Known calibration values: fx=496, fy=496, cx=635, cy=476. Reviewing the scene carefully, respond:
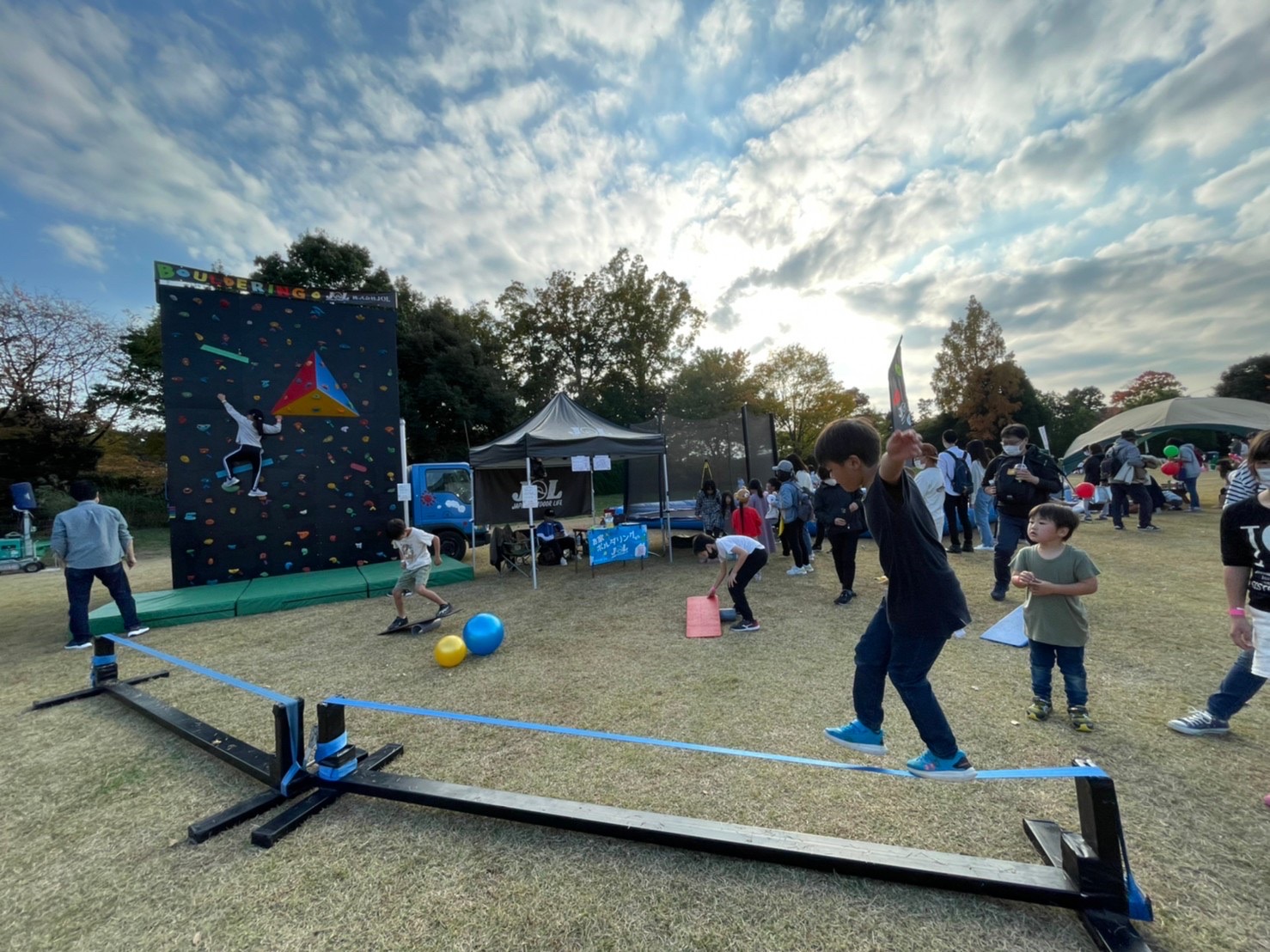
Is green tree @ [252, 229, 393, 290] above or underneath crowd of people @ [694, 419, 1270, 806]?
above

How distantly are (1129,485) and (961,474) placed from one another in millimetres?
5688

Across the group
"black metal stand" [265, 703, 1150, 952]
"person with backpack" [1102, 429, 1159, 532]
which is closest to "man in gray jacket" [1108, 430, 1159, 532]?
"person with backpack" [1102, 429, 1159, 532]

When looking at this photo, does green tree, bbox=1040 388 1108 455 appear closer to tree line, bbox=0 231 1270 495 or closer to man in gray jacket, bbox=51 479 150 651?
tree line, bbox=0 231 1270 495

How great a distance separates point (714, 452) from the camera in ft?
41.1

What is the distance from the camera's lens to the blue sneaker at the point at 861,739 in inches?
98.0

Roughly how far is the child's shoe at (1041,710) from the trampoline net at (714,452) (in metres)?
8.83

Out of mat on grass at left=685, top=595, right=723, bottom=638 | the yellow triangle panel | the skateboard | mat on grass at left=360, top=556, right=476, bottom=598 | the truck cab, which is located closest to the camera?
mat on grass at left=685, top=595, right=723, bottom=638

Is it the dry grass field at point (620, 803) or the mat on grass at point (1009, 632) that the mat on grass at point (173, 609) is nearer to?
the dry grass field at point (620, 803)

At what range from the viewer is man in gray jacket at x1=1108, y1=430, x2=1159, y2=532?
1008cm

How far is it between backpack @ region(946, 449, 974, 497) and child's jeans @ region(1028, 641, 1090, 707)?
17.9 feet

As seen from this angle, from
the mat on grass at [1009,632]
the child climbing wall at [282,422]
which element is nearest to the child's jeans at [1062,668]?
the mat on grass at [1009,632]

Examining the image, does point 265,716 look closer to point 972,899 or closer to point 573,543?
point 972,899

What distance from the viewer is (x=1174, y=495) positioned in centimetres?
1277

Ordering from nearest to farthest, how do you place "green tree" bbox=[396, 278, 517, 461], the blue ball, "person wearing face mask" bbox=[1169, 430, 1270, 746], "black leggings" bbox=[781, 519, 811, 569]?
"person wearing face mask" bbox=[1169, 430, 1270, 746]
the blue ball
"black leggings" bbox=[781, 519, 811, 569]
"green tree" bbox=[396, 278, 517, 461]
